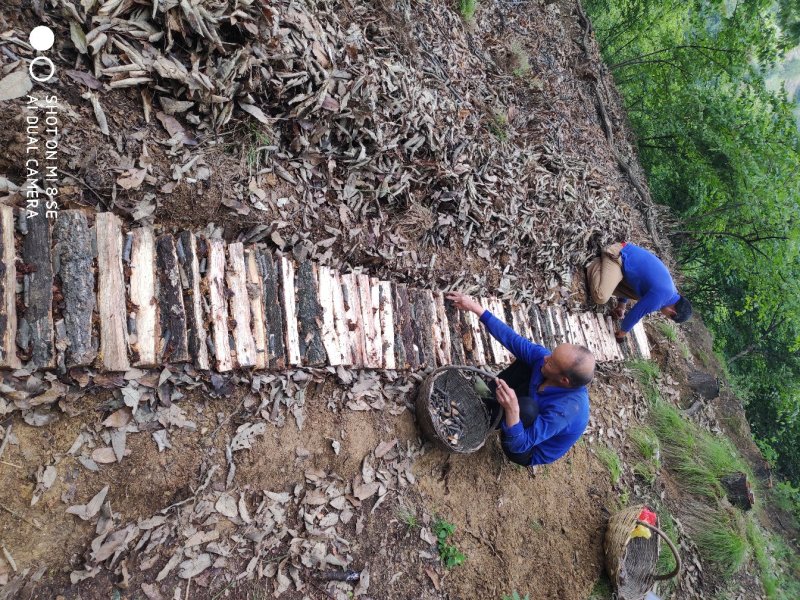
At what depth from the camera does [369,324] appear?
10.3 ft

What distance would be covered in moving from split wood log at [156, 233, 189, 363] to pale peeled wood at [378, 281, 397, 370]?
52.0 inches

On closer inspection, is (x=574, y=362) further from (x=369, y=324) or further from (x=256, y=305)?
(x=256, y=305)

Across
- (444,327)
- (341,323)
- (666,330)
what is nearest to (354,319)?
(341,323)

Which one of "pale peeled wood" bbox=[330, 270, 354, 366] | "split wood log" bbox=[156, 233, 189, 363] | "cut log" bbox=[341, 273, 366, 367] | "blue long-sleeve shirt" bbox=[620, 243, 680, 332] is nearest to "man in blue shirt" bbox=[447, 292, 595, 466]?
"cut log" bbox=[341, 273, 366, 367]

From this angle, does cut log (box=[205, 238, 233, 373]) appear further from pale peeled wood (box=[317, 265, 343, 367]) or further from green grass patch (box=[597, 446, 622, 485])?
green grass patch (box=[597, 446, 622, 485])

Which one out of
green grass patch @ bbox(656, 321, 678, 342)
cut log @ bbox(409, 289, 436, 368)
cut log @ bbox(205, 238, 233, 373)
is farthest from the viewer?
green grass patch @ bbox(656, 321, 678, 342)

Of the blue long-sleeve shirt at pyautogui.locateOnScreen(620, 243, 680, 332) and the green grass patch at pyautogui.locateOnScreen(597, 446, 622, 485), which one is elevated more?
the blue long-sleeve shirt at pyautogui.locateOnScreen(620, 243, 680, 332)

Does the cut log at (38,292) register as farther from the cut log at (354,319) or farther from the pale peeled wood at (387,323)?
the pale peeled wood at (387,323)

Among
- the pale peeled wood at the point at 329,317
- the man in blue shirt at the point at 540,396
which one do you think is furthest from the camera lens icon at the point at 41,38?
the man in blue shirt at the point at 540,396

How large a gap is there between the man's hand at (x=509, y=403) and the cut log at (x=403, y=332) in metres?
0.64

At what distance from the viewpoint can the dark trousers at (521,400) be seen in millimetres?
3158

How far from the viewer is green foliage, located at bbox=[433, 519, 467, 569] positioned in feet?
9.77

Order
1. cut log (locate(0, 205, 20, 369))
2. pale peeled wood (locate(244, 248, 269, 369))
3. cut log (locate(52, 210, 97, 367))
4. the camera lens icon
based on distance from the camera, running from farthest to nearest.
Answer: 1. pale peeled wood (locate(244, 248, 269, 369))
2. the camera lens icon
3. cut log (locate(52, 210, 97, 367))
4. cut log (locate(0, 205, 20, 369))

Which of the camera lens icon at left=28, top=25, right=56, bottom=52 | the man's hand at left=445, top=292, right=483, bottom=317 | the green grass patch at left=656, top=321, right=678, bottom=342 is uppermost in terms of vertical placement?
the camera lens icon at left=28, top=25, right=56, bottom=52
